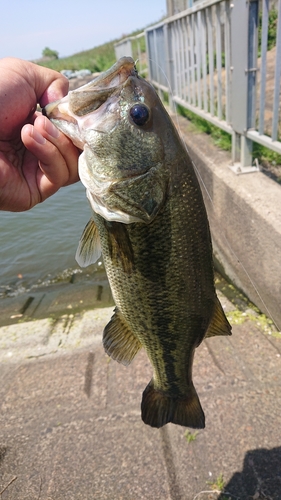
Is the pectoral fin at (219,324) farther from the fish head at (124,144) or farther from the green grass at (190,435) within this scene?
the green grass at (190,435)

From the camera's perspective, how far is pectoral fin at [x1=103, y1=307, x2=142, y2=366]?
6.29 ft

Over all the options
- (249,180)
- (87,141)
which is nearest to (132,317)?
(87,141)

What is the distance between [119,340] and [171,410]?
1.59 ft

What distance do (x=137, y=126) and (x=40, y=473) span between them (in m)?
2.27

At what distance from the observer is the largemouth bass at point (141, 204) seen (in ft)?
5.01

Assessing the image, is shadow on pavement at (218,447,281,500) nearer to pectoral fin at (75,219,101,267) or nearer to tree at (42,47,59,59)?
pectoral fin at (75,219,101,267)

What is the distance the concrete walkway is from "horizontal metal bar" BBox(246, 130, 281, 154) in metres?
1.66

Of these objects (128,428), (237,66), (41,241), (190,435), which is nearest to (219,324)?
(190,435)

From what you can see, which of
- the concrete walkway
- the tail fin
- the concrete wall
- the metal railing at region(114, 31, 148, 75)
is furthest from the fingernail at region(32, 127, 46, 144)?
the metal railing at region(114, 31, 148, 75)

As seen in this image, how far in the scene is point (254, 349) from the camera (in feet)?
10.6

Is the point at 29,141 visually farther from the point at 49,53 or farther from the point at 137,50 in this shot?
the point at 49,53

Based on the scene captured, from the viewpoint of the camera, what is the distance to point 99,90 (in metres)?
1.50

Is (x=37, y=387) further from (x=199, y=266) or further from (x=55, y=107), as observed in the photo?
(x=55, y=107)

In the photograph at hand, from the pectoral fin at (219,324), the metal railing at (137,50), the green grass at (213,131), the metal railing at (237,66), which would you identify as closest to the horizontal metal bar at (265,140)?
the metal railing at (237,66)
